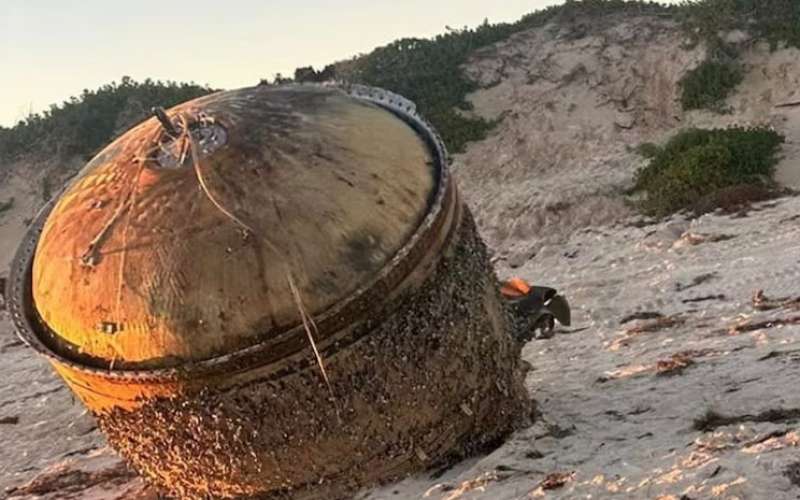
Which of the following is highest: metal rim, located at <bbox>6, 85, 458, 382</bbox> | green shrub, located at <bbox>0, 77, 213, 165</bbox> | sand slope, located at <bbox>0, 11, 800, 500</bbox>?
green shrub, located at <bbox>0, 77, 213, 165</bbox>

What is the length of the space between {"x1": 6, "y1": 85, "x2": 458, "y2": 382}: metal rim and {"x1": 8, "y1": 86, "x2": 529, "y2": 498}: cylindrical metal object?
0.01 metres

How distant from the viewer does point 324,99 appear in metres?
5.34

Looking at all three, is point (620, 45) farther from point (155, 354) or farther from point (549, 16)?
point (155, 354)

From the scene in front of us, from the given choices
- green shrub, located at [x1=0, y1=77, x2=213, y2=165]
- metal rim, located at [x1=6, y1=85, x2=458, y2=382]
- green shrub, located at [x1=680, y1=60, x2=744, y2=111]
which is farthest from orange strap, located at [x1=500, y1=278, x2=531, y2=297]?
green shrub, located at [x1=0, y1=77, x2=213, y2=165]

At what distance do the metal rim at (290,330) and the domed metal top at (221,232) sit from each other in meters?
0.04

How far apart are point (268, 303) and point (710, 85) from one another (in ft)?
52.3

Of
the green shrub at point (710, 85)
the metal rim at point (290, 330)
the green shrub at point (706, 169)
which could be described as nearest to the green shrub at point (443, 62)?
the green shrub at point (710, 85)

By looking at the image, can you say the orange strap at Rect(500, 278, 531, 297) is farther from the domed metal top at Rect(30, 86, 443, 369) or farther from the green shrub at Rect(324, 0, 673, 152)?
the green shrub at Rect(324, 0, 673, 152)

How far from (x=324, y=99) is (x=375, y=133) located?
47 centimetres

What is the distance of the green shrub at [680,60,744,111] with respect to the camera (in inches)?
714

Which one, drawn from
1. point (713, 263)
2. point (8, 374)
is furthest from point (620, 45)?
point (8, 374)

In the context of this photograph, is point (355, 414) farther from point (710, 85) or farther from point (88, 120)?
point (88, 120)

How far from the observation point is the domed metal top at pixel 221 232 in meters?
4.31

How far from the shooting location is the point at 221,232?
14.4 feet
